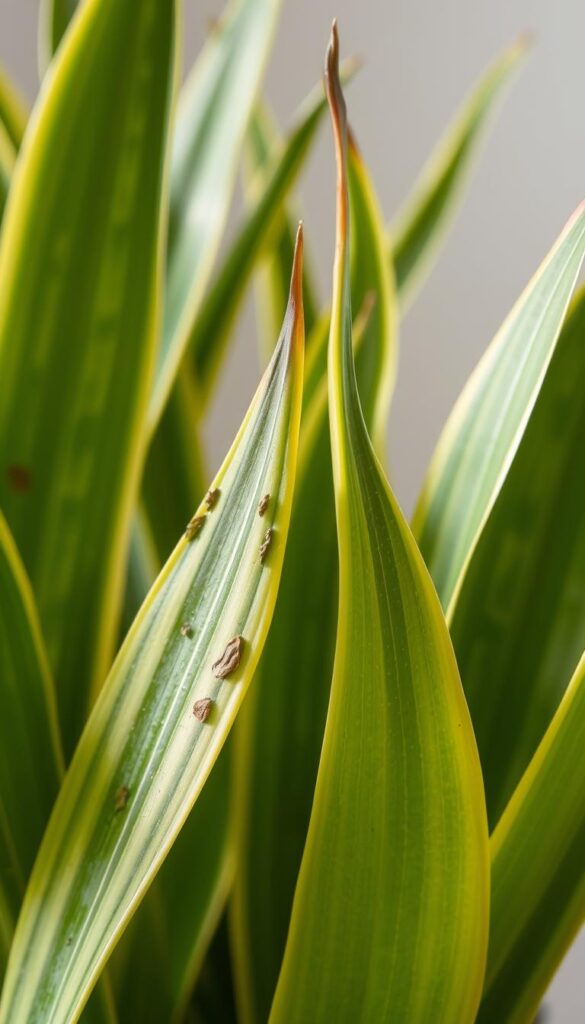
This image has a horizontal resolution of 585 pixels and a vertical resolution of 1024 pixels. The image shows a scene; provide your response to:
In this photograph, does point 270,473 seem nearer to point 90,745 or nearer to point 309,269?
point 90,745

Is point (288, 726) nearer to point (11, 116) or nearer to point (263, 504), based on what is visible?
point (263, 504)

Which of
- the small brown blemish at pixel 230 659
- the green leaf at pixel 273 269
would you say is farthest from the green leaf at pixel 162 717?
the green leaf at pixel 273 269

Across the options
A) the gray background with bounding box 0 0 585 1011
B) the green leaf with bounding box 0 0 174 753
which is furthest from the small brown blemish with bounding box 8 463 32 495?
the gray background with bounding box 0 0 585 1011

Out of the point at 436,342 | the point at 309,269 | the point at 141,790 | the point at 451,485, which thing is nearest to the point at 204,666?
the point at 141,790

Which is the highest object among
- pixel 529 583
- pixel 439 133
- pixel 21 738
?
pixel 439 133

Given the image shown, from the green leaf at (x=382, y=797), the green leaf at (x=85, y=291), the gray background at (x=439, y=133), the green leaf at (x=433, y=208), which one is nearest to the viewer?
the green leaf at (x=382, y=797)

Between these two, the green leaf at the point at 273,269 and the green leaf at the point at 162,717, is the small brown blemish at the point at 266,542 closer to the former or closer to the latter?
the green leaf at the point at 162,717

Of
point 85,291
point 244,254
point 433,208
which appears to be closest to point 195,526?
point 85,291
